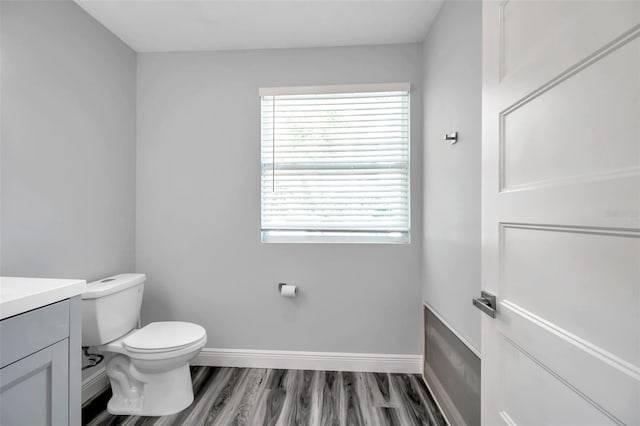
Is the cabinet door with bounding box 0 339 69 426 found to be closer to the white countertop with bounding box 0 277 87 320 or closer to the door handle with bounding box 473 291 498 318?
the white countertop with bounding box 0 277 87 320

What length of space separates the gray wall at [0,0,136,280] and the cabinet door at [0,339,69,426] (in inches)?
28.8

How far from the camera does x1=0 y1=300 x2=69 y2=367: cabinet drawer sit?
92 cm

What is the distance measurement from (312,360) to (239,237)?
1064 millimetres

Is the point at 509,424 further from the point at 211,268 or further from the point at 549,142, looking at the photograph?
the point at 211,268

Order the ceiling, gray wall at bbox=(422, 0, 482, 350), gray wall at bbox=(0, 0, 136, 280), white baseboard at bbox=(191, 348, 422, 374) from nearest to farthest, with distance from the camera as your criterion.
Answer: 1. gray wall at bbox=(422, 0, 482, 350)
2. gray wall at bbox=(0, 0, 136, 280)
3. the ceiling
4. white baseboard at bbox=(191, 348, 422, 374)

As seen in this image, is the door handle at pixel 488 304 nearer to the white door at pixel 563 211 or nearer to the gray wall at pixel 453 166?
the white door at pixel 563 211

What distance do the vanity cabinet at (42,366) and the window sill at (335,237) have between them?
130 centimetres

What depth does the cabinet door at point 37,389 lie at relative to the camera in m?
0.92

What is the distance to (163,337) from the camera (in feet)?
5.93

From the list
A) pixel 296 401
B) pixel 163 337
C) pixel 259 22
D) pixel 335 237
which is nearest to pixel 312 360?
pixel 296 401

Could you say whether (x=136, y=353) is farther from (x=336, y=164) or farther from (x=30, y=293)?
(x=336, y=164)

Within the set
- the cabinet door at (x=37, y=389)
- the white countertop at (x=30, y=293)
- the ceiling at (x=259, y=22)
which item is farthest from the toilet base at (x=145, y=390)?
the ceiling at (x=259, y=22)

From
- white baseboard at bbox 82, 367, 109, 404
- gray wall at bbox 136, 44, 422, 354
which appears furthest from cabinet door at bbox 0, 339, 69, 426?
gray wall at bbox 136, 44, 422, 354

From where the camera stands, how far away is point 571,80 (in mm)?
628
